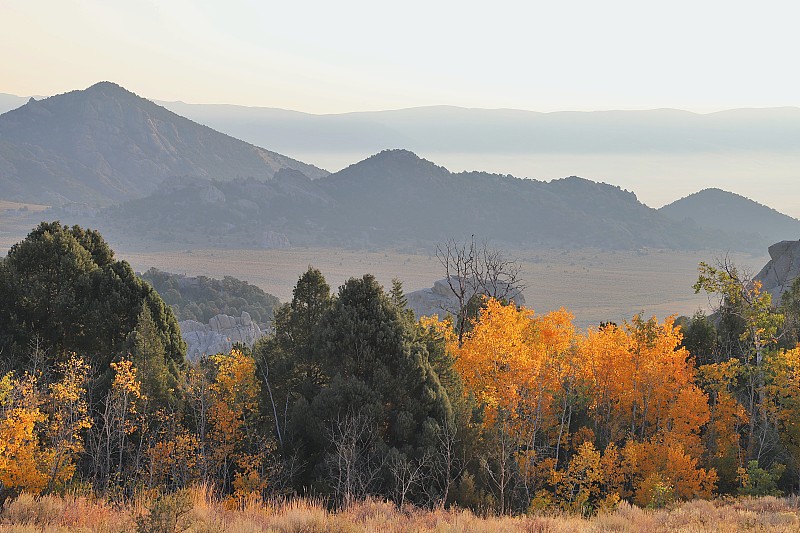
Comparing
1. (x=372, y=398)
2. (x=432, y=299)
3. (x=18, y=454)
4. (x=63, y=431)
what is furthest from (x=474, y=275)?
(x=18, y=454)

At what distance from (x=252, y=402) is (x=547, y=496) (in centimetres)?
1108

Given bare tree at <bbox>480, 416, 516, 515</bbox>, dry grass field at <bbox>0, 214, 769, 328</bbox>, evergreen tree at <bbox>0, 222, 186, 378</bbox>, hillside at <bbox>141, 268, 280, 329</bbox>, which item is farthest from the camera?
dry grass field at <bbox>0, 214, 769, 328</bbox>

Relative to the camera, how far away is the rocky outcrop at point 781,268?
6247cm

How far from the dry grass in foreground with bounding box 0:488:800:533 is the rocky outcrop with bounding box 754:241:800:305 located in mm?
50999

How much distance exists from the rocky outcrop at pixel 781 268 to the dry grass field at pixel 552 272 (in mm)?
41154

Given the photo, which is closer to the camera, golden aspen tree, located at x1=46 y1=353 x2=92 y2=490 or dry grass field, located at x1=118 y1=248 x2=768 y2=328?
golden aspen tree, located at x1=46 y1=353 x2=92 y2=490

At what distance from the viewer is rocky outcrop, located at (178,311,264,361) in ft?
227

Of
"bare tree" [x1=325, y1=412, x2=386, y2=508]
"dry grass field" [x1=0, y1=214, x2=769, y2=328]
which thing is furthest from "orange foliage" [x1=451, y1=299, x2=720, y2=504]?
"dry grass field" [x1=0, y1=214, x2=769, y2=328]

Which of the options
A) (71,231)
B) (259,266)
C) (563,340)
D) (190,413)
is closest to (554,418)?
(563,340)

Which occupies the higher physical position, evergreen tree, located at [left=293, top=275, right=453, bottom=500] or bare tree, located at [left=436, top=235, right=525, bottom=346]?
bare tree, located at [left=436, top=235, right=525, bottom=346]

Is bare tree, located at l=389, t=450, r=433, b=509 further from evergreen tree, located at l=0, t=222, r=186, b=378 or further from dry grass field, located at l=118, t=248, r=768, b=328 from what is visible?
dry grass field, located at l=118, t=248, r=768, b=328

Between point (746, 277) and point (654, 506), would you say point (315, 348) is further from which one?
point (746, 277)

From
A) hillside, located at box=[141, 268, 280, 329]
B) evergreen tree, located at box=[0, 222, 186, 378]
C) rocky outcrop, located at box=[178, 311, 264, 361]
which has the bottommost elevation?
rocky outcrop, located at box=[178, 311, 264, 361]

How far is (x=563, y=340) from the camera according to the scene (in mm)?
34406
